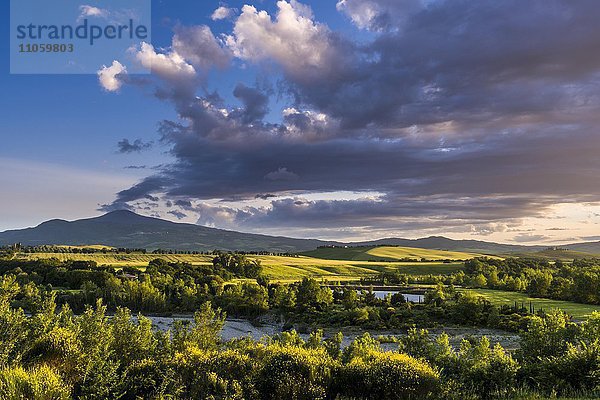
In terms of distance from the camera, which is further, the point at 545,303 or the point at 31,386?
the point at 545,303

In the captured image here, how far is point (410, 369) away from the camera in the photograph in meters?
17.3

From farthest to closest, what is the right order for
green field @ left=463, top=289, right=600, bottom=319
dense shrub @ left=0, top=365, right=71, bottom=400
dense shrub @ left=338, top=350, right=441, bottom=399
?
green field @ left=463, top=289, right=600, bottom=319 → dense shrub @ left=338, top=350, right=441, bottom=399 → dense shrub @ left=0, top=365, right=71, bottom=400

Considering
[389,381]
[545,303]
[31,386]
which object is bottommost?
[545,303]

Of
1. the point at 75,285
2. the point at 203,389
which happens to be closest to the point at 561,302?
the point at 203,389

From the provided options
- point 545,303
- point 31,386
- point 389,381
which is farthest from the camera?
point 545,303

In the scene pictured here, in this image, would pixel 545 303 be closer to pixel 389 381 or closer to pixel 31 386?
pixel 389 381

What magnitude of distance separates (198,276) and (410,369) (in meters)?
132

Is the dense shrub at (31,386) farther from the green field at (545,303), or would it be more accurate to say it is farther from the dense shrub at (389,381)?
the green field at (545,303)

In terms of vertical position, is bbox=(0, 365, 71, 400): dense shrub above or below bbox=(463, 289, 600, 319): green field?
above

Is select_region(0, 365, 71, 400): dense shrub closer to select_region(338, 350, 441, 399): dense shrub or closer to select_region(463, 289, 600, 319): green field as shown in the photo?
select_region(338, 350, 441, 399): dense shrub

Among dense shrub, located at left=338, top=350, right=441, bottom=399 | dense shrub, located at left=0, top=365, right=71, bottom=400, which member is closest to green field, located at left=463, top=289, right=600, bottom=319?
dense shrub, located at left=338, top=350, right=441, bottom=399

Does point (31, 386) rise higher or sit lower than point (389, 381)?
higher

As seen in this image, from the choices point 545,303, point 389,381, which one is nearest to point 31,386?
point 389,381

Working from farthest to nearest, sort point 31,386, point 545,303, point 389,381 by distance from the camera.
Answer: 1. point 545,303
2. point 389,381
3. point 31,386
